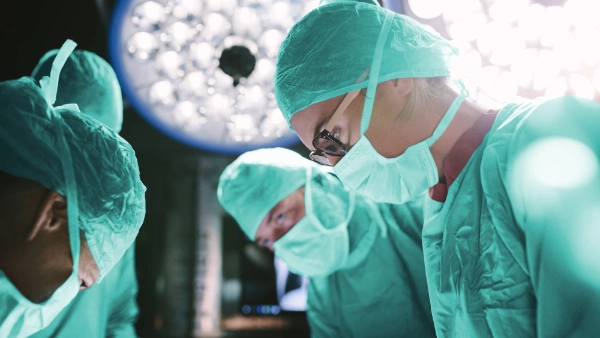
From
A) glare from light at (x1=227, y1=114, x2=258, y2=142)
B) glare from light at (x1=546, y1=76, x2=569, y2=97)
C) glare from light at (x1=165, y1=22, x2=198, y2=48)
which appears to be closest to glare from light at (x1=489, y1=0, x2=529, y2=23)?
glare from light at (x1=546, y1=76, x2=569, y2=97)

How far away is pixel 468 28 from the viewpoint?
4.97 ft

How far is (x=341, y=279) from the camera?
1.93m

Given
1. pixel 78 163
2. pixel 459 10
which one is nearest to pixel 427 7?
pixel 459 10

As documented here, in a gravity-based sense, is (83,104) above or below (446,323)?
above

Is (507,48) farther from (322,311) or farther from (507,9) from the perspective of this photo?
(322,311)

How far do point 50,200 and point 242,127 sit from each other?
34.6 inches

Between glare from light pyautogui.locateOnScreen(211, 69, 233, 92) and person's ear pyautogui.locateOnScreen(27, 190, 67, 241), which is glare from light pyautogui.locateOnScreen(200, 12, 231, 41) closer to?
glare from light pyautogui.locateOnScreen(211, 69, 233, 92)

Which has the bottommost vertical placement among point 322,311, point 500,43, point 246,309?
point 246,309

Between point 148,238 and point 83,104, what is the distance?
171cm

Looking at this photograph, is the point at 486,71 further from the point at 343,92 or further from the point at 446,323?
the point at 446,323

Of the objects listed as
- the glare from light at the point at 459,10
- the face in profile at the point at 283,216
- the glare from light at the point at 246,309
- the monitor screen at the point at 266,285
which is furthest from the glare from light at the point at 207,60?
the glare from light at the point at 246,309

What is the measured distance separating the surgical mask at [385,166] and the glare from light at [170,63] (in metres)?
0.81

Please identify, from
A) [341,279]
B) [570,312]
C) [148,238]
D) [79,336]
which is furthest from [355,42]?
[148,238]

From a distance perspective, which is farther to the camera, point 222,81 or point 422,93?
point 222,81
